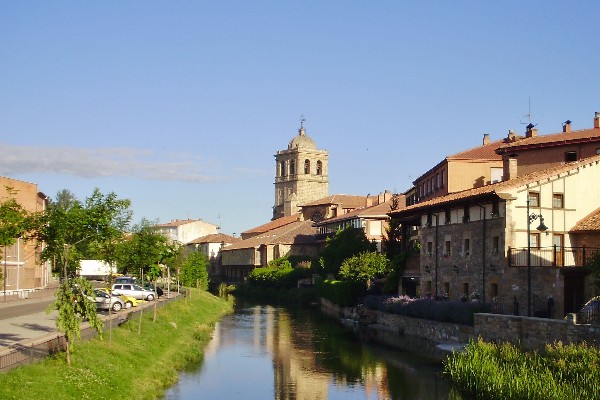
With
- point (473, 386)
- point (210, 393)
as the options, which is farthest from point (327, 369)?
point (473, 386)

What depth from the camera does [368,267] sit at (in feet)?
211

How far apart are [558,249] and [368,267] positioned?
23.5 meters

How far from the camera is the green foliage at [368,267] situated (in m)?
64.2

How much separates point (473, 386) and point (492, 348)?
14.4 ft

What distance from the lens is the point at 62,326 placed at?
2386 centimetres

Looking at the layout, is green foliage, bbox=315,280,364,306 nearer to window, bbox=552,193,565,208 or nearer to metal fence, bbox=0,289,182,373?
window, bbox=552,193,565,208

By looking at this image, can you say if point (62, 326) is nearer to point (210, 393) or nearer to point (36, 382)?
point (36, 382)

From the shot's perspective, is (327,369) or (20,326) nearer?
Answer: (20,326)

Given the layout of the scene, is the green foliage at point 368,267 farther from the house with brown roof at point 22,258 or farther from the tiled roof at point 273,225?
the tiled roof at point 273,225

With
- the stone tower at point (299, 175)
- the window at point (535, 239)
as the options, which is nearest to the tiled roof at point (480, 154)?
the window at point (535, 239)

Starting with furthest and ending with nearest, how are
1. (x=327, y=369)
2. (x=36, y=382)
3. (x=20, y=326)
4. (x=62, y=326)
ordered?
(x=327, y=369) → (x=20, y=326) → (x=62, y=326) → (x=36, y=382)

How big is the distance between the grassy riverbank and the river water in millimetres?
896

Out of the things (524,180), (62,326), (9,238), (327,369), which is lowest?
(327,369)

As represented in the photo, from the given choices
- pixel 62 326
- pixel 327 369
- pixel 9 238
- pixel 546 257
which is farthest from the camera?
pixel 546 257
